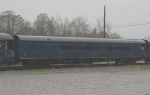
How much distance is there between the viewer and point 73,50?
35.0m

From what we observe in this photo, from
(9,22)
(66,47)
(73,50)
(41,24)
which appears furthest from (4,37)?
(41,24)

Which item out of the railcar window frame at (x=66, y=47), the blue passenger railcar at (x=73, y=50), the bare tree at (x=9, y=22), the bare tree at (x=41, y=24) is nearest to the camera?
the blue passenger railcar at (x=73, y=50)

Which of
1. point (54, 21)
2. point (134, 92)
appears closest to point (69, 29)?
point (54, 21)

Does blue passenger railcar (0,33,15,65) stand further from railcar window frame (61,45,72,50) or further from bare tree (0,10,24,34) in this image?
bare tree (0,10,24,34)

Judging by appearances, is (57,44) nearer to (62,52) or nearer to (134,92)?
(62,52)

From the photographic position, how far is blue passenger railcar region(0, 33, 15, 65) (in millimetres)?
28875

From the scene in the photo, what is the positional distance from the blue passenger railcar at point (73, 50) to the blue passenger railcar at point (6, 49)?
0.80m

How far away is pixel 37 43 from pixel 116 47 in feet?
39.1

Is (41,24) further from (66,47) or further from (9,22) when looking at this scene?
(66,47)

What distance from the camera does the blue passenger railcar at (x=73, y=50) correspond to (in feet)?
103

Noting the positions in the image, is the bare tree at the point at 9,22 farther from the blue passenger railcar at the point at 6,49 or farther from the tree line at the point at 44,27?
the blue passenger railcar at the point at 6,49

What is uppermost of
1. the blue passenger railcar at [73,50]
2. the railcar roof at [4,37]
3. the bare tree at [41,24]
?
the bare tree at [41,24]

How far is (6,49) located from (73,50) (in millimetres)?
8613

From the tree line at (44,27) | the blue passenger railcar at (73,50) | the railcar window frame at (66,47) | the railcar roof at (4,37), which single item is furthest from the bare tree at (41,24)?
the railcar roof at (4,37)
